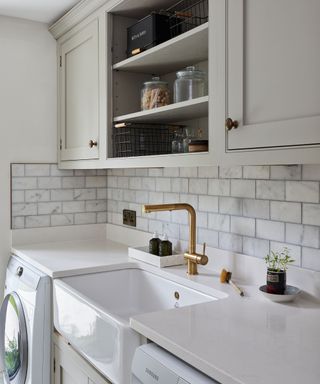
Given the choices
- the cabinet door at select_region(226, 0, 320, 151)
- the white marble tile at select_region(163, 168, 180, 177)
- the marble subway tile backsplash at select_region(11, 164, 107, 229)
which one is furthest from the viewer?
the marble subway tile backsplash at select_region(11, 164, 107, 229)

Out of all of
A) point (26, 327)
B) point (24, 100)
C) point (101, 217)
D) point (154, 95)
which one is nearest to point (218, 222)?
point (154, 95)

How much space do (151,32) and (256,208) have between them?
3.00 ft

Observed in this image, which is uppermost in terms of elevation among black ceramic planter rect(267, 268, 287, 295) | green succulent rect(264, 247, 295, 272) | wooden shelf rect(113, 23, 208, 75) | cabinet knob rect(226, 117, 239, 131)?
wooden shelf rect(113, 23, 208, 75)

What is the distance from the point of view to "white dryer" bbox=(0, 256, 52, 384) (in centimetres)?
203

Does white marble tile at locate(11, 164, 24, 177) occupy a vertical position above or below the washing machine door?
above

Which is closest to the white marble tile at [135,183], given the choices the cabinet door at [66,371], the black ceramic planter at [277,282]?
the cabinet door at [66,371]

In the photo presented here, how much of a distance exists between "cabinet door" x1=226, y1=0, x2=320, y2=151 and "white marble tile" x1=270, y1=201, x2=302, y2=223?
376 mm

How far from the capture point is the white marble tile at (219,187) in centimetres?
193

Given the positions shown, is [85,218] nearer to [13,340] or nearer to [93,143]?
[93,143]

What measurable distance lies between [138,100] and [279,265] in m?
1.15

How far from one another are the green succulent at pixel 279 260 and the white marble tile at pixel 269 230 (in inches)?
2.2

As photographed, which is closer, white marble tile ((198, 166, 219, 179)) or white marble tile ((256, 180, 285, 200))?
white marble tile ((256, 180, 285, 200))

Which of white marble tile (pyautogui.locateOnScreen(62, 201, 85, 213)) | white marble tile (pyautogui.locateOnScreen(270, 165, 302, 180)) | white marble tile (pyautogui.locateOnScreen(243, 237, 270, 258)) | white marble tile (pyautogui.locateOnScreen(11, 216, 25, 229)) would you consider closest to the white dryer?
white marble tile (pyautogui.locateOnScreen(11, 216, 25, 229))

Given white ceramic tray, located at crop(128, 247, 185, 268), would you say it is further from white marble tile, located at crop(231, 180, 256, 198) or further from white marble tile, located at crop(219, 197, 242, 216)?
white marble tile, located at crop(231, 180, 256, 198)
